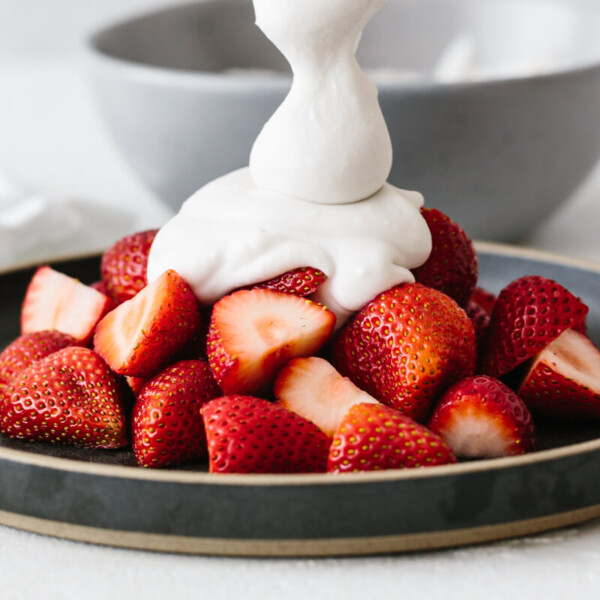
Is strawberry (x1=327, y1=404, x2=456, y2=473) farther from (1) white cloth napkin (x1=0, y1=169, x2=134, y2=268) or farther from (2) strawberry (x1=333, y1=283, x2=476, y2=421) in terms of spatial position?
(1) white cloth napkin (x1=0, y1=169, x2=134, y2=268)

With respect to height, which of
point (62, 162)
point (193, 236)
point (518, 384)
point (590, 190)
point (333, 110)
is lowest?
point (62, 162)

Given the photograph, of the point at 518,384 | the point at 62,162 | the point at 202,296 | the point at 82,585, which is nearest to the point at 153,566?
the point at 82,585

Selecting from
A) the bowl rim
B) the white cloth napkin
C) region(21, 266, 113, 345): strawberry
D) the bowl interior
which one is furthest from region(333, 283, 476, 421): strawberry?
the bowl interior

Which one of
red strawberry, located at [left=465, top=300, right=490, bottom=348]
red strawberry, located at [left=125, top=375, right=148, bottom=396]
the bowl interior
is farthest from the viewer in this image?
the bowl interior

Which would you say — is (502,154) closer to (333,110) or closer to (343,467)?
(333,110)

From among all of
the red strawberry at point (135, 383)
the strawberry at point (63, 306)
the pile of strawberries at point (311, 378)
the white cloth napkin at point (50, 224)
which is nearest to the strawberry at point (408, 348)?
the pile of strawberries at point (311, 378)

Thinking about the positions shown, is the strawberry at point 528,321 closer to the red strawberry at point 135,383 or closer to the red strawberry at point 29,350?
the red strawberry at point 135,383
